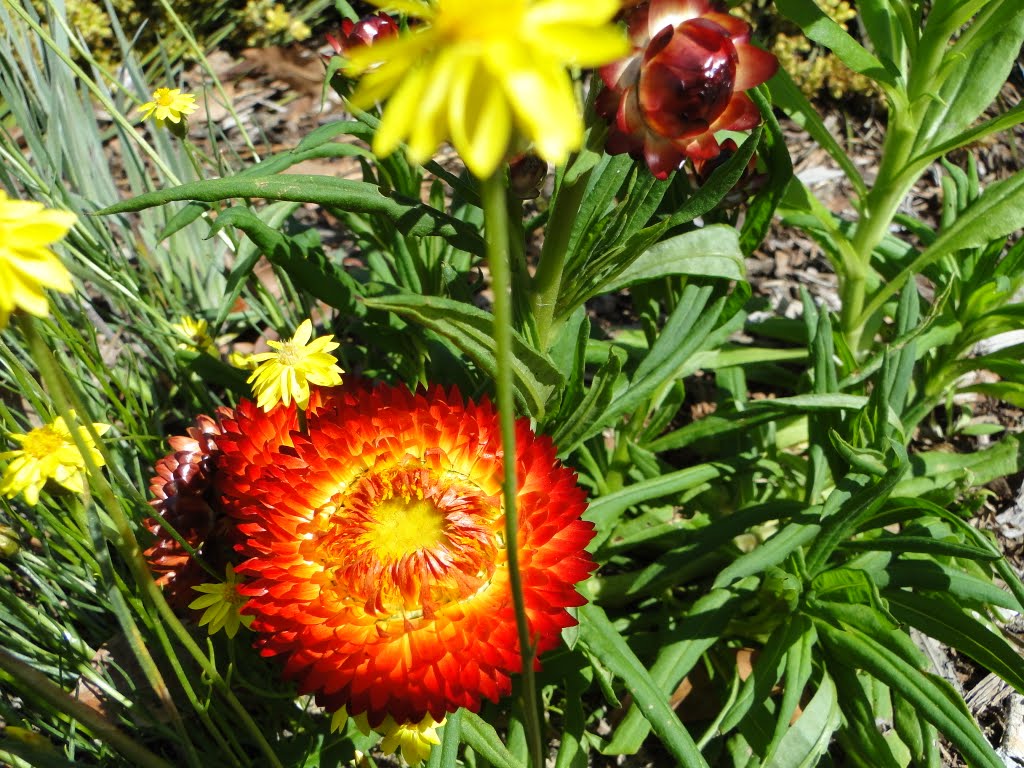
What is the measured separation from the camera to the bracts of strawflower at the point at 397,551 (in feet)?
3.19

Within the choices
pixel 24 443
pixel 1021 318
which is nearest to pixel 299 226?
pixel 24 443

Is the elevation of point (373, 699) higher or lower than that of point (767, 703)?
higher

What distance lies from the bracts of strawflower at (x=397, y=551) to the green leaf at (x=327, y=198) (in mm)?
212

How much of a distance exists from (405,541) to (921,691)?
2.36 ft

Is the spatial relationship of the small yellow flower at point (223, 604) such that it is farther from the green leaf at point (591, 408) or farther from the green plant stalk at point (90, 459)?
the green leaf at point (591, 408)

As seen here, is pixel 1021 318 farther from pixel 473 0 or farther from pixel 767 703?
pixel 473 0

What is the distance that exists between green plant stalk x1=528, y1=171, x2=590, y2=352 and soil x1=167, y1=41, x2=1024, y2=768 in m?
0.79

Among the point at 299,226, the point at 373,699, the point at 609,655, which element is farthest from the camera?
the point at 299,226

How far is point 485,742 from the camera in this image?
3.86 feet

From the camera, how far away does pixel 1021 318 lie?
1.54 meters

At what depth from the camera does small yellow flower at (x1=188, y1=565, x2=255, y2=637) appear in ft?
3.67

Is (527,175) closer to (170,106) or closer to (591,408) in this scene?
(591,408)

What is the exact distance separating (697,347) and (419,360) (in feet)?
1.57

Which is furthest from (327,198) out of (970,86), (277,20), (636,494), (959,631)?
(277,20)
